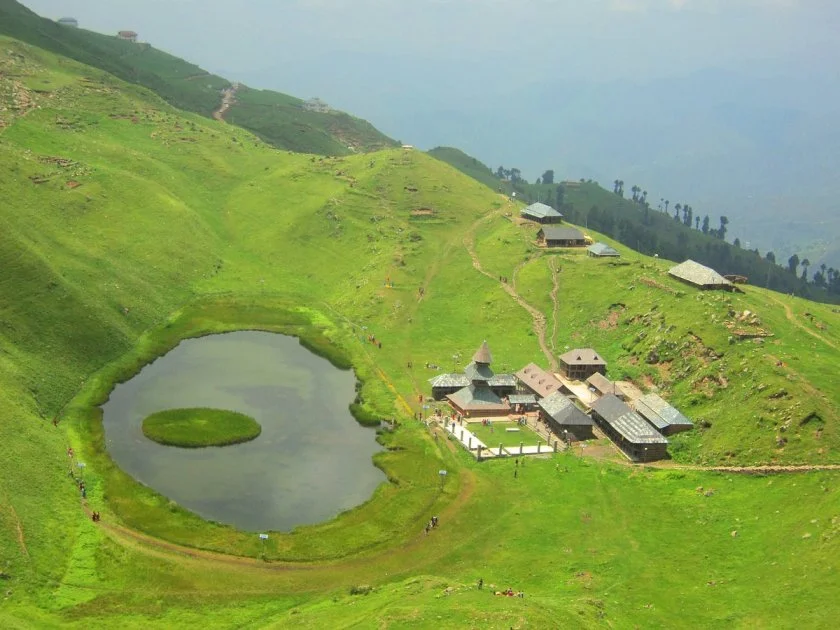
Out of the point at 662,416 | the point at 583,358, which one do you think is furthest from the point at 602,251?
the point at 662,416

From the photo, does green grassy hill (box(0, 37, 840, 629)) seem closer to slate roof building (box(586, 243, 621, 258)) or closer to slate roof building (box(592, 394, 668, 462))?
slate roof building (box(592, 394, 668, 462))

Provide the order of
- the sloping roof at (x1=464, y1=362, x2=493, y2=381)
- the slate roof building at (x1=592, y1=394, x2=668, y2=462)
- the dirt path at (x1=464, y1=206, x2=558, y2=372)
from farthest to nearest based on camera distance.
Answer: the dirt path at (x1=464, y1=206, x2=558, y2=372) → the sloping roof at (x1=464, y1=362, x2=493, y2=381) → the slate roof building at (x1=592, y1=394, x2=668, y2=462)

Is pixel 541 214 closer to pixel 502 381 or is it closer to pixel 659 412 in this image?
pixel 502 381

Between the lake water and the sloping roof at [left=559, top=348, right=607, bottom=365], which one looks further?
the sloping roof at [left=559, top=348, right=607, bottom=365]

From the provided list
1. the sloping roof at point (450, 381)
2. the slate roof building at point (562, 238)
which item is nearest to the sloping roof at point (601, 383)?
the sloping roof at point (450, 381)

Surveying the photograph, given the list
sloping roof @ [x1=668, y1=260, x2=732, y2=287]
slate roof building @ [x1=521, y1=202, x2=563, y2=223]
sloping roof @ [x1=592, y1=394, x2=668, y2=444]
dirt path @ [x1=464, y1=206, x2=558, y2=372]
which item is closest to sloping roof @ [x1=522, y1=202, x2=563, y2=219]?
slate roof building @ [x1=521, y1=202, x2=563, y2=223]

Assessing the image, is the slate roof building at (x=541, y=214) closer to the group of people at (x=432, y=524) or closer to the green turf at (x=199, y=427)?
the green turf at (x=199, y=427)

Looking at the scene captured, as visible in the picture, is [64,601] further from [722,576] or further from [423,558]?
[722,576]

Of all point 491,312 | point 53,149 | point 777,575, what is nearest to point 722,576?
point 777,575
